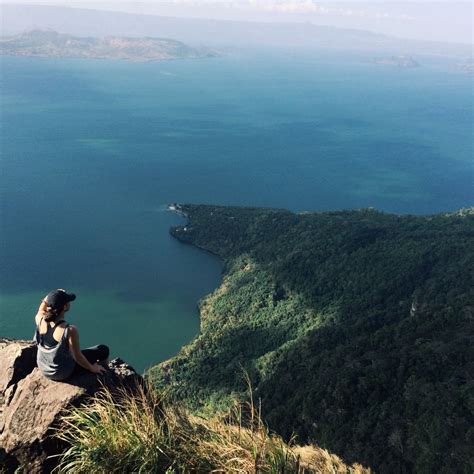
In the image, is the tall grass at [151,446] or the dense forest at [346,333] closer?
the tall grass at [151,446]

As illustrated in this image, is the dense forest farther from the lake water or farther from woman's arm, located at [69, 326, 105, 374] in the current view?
the lake water

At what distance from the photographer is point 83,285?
168 feet

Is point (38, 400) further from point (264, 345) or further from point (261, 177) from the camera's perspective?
point (261, 177)

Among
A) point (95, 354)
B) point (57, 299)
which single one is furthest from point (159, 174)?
point (57, 299)

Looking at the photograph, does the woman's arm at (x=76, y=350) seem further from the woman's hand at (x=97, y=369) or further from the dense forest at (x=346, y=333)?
the dense forest at (x=346, y=333)

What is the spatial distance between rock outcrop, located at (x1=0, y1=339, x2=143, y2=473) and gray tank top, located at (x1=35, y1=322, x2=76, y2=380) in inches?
6.3

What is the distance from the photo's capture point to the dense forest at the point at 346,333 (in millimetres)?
19891

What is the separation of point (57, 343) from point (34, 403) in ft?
2.47

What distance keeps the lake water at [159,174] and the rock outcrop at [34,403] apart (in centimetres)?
3384

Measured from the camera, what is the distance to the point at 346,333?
33.1 meters

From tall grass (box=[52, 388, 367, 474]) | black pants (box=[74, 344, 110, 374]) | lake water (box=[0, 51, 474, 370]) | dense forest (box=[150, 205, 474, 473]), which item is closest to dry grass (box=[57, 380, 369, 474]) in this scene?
tall grass (box=[52, 388, 367, 474])

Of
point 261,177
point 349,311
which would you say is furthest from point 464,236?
point 261,177

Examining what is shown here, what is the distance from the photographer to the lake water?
49.5 meters

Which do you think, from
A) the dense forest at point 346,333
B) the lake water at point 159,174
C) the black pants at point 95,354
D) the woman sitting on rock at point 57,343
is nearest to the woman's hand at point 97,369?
the woman sitting on rock at point 57,343
